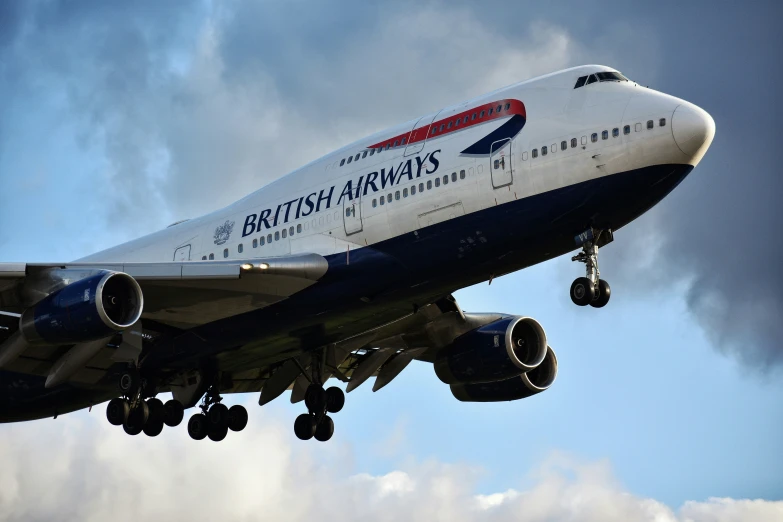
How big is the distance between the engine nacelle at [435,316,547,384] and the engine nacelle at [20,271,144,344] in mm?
10846

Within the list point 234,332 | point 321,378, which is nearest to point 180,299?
point 234,332

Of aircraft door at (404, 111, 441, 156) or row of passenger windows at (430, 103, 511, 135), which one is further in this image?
aircraft door at (404, 111, 441, 156)

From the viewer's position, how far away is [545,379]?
38094 mm

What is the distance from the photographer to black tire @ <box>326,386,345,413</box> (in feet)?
121

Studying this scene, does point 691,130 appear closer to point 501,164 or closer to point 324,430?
point 501,164

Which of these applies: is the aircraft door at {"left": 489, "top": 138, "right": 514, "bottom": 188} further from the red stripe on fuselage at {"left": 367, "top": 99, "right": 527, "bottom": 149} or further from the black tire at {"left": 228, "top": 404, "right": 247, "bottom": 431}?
the black tire at {"left": 228, "top": 404, "right": 247, "bottom": 431}

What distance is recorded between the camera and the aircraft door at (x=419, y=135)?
97.8 feet

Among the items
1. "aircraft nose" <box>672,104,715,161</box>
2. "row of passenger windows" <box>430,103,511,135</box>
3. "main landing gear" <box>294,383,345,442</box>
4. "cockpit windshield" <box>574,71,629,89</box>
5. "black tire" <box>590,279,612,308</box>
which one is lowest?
"black tire" <box>590,279,612,308</box>

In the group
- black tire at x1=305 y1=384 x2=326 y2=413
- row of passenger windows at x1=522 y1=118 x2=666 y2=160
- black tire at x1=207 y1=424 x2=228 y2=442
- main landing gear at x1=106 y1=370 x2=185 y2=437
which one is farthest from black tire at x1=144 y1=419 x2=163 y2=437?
row of passenger windows at x1=522 y1=118 x2=666 y2=160

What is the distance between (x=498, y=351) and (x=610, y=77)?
10106 millimetres

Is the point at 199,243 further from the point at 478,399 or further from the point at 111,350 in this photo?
the point at 478,399

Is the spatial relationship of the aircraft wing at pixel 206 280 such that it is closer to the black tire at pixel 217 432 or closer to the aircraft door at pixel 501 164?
the aircraft door at pixel 501 164

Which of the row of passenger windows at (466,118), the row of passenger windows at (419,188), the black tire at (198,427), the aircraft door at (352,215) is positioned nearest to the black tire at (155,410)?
the black tire at (198,427)

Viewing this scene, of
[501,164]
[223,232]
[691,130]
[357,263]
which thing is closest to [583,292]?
[501,164]
